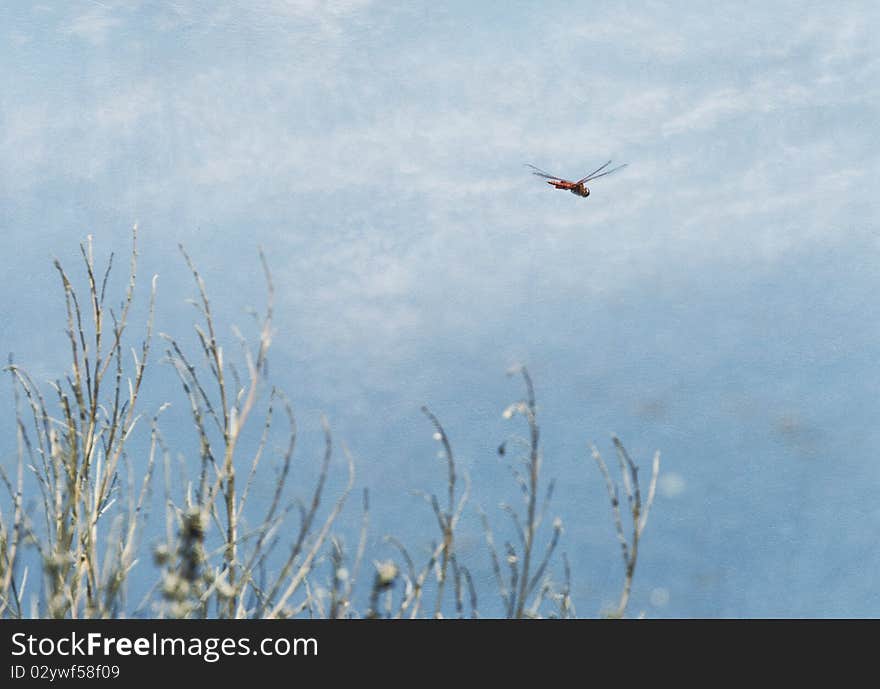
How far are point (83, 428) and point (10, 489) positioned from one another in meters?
0.32

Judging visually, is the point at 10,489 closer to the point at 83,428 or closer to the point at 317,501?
the point at 83,428

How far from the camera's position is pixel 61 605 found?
10.0ft

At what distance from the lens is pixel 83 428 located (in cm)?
339

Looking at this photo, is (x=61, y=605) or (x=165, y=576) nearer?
(x=165, y=576)
